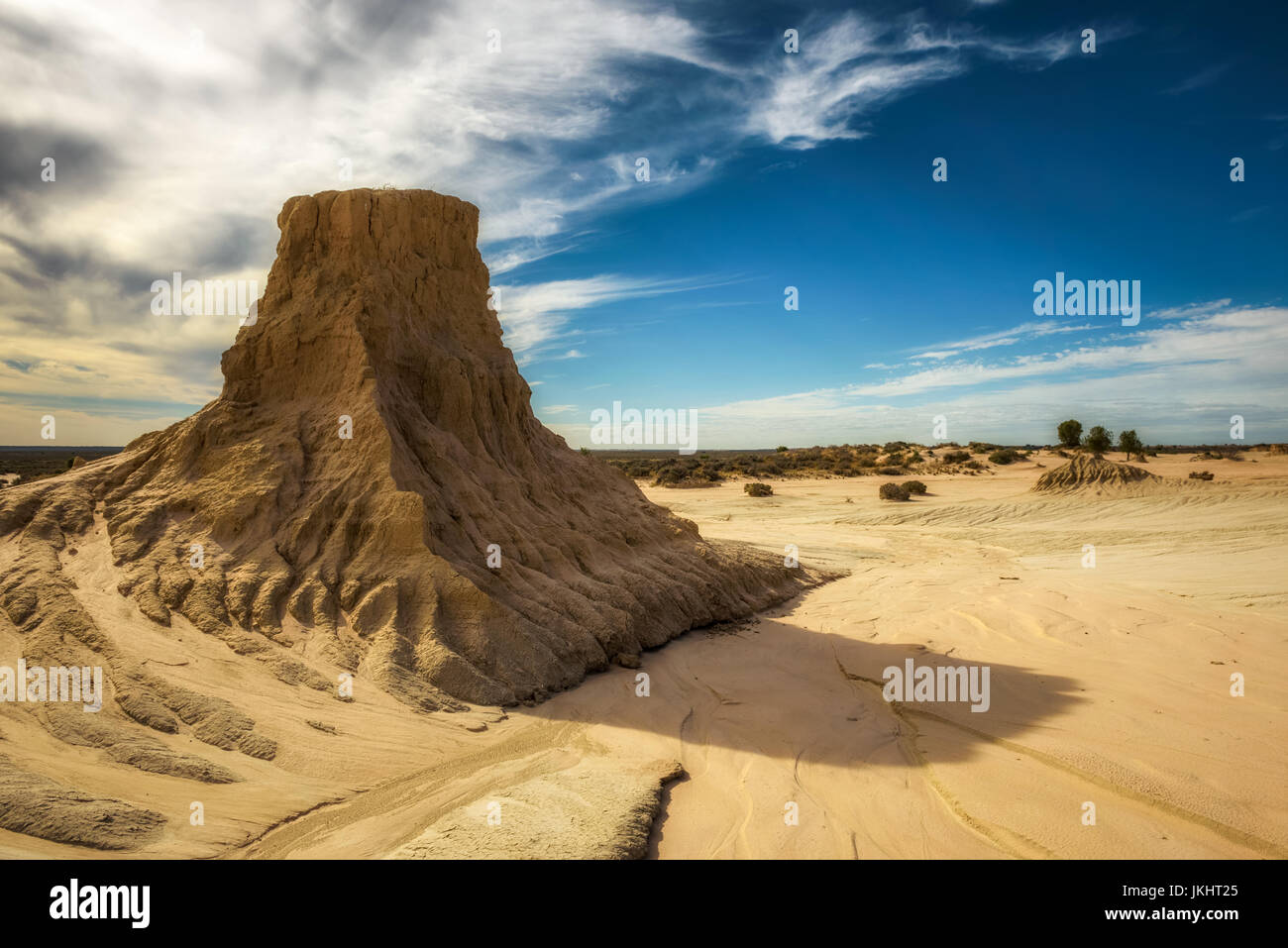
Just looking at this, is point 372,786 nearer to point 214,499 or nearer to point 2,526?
point 214,499

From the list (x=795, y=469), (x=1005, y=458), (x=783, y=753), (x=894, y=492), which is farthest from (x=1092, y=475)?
(x=783, y=753)

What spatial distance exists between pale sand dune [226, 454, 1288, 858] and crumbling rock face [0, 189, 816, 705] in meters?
0.95

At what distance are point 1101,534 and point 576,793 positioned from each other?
19830 millimetres

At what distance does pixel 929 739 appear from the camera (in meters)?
6.20

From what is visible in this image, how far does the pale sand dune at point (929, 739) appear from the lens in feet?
14.7

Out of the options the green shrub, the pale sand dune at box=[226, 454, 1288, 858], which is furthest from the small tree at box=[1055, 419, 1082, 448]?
the pale sand dune at box=[226, 454, 1288, 858]

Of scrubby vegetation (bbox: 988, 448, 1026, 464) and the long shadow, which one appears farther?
scrubby vegetation (bbox: 988, 448, 1026, 464)

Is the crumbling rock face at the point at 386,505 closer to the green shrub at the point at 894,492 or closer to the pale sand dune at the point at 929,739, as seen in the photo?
the pale sand dune at the point at 929,739

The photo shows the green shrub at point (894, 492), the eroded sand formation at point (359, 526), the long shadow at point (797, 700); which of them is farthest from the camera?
the green shrub at point (894, 492)

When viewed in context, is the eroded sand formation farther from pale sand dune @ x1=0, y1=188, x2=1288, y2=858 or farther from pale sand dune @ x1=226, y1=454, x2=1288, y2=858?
pale sand dune @ x1=226, y1=454, x2=1288, y2=858

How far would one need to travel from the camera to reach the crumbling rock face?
6613 mm

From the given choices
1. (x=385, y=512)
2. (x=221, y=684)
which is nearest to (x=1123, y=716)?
(x=385, y=512)

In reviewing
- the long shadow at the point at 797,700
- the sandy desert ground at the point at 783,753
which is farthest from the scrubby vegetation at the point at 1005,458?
the long shadow at the point at 797,700

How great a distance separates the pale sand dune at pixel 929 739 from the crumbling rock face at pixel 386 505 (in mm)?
951
